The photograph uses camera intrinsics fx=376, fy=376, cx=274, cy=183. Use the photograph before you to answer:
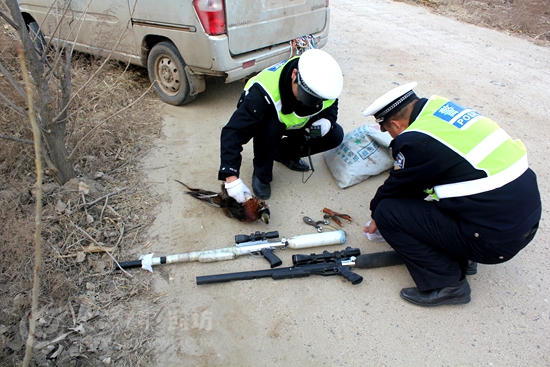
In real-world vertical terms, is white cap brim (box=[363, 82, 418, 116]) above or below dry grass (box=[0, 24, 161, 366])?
above

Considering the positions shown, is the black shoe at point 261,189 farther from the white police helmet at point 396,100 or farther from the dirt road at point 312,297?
the white police helmet at point 396,100

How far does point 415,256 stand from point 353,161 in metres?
1.17

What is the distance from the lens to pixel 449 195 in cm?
213

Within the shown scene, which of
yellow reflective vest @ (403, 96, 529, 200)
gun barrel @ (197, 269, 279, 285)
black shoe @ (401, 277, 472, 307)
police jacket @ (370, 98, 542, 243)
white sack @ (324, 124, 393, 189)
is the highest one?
yellow reflective vest @ (403, 96, 529, 200)

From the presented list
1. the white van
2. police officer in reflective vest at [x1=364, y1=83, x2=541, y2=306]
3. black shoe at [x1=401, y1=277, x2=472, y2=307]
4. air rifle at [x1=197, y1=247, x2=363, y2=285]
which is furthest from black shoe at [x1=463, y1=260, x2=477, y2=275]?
the white van

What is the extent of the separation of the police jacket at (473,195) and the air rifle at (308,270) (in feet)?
2.34

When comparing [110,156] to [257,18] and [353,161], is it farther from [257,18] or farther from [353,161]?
[353,161]

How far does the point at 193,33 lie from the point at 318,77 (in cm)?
173

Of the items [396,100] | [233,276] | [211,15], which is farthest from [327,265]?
[211,15]

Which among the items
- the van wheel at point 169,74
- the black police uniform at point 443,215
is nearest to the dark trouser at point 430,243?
the black police uniform at point 443,215

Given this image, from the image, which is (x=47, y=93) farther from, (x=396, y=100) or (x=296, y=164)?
(x=396, y=100)

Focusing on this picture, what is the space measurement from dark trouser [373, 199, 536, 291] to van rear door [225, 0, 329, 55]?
2300 millimetres

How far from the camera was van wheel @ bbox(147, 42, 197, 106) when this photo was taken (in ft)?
13.4

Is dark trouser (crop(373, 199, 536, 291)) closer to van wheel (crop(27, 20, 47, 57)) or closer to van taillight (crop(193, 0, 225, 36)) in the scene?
van taillight (crop(193, 0, 225, 36))
